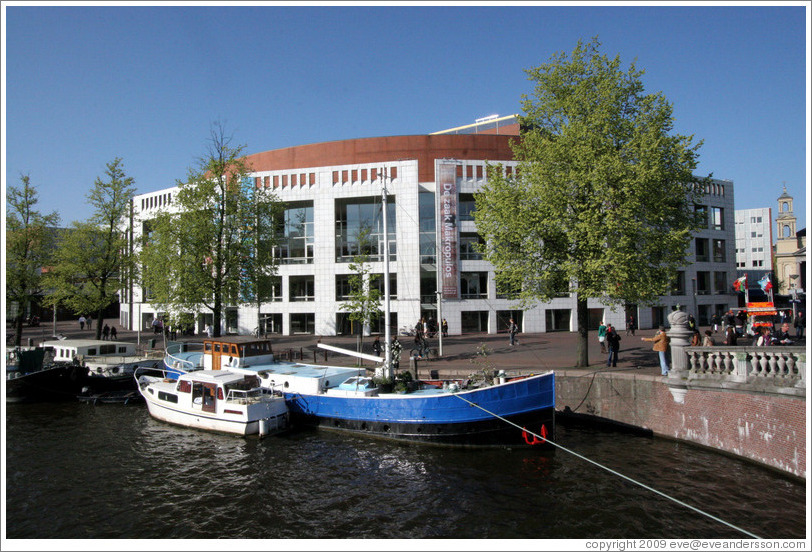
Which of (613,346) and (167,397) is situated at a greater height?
(613,346)

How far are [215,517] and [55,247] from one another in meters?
35.0

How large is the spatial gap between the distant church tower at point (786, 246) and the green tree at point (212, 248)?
67441 mm

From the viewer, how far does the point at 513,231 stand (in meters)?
21.2

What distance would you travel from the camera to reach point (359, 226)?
45906mm

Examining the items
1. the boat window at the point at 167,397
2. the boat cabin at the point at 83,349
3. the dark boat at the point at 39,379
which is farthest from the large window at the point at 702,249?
the dark boat at the point at 39,379

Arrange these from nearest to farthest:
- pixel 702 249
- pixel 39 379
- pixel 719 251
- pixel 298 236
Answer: pixel 39 379
pixel 298 236
pixel 702 249
pixel 719 251

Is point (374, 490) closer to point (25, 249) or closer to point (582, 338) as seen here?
point (582, 338)

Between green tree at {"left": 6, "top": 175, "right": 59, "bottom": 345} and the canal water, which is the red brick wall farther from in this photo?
green tree at {"left": 6, "top": 175, "right": 59, "bottom": 345}

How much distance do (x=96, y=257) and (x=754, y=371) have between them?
3740 cm

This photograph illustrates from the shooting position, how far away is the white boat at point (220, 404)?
60.3ft

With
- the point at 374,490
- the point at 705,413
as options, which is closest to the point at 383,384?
the point at 374,490

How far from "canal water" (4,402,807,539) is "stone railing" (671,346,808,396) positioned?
2.20m

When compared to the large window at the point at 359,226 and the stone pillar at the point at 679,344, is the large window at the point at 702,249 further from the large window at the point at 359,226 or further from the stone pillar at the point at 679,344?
the stone pillar at the point at 679,344

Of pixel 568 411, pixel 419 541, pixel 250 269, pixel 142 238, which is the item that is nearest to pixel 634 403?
pixel 568 411
